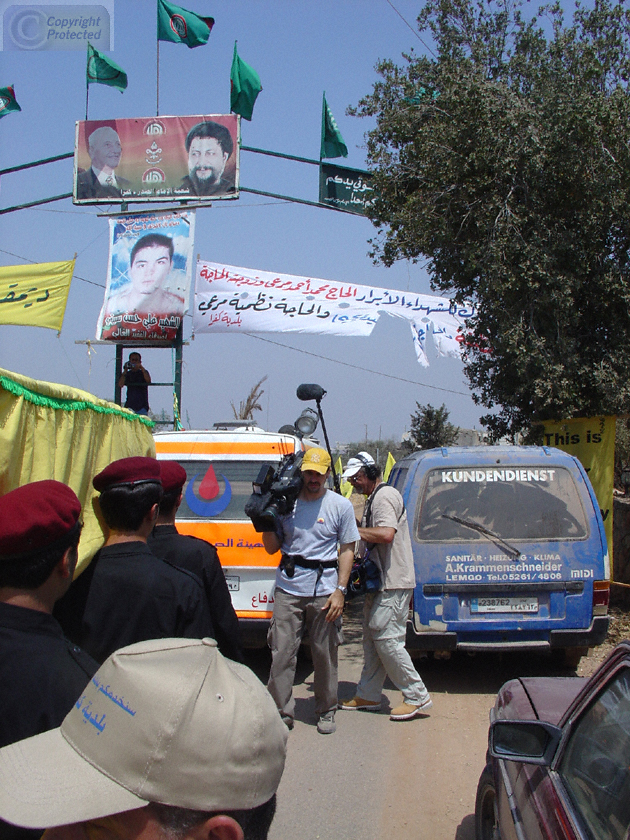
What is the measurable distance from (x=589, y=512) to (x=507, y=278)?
9.66 feet

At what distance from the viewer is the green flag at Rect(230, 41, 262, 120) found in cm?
1474

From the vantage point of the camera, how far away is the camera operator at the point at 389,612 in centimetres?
547

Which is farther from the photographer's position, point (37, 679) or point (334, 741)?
point (334, 741)

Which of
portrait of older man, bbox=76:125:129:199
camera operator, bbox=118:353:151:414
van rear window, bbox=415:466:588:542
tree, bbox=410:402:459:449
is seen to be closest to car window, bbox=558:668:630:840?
van rear window, bbox=415:466:588:542

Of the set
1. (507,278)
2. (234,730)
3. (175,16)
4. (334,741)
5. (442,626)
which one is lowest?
(334,741)

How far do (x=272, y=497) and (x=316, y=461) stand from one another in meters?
0.42

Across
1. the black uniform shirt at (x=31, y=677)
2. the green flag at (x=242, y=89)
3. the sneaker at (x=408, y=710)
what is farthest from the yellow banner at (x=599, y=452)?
the green flag at (x=242, y=89)

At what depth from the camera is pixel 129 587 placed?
2756 mm

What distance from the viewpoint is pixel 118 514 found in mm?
2910

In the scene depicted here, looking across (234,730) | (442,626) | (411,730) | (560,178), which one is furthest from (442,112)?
(234,730)

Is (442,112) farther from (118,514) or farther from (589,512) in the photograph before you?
(118,514)

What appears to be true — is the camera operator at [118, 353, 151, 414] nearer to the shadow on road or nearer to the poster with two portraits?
the poster with two portraits

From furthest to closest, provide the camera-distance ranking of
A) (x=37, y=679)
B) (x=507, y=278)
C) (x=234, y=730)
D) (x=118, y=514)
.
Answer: (x=507, y=278), (x=118, y=514), (x=37, y=679), (x=234, y=730)

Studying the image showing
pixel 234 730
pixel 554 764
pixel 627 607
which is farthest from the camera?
pixel 627 607
